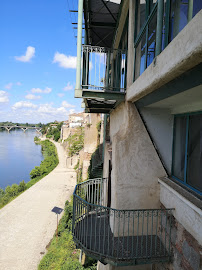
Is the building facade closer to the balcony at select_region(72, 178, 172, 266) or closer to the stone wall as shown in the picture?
the balcony at select_region(72, 178, 172, 266)

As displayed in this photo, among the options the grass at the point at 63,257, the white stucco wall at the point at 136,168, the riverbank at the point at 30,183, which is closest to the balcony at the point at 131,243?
the white stucco wall at the point at 136,168

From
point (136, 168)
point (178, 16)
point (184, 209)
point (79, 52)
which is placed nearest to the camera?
point (178, 16)

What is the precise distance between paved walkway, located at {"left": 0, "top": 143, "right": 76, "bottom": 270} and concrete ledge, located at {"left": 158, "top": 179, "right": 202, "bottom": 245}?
1081cm

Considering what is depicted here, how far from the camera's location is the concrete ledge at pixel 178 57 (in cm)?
180

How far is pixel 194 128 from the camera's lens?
3.58 meters

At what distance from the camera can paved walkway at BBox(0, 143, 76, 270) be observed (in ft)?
39.1

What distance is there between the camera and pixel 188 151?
148 inches

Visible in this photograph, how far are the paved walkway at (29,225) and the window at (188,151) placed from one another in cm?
1122

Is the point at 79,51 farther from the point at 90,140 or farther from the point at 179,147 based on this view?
the point at 90,140

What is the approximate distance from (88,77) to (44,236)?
13079 mm

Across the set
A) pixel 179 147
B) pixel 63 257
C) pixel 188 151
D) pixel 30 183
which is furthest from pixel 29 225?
pixel 188 151

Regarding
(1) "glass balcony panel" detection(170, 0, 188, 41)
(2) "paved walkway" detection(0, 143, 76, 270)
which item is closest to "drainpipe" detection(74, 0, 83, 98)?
(1) "glass balcony panel" detection(170, 0, 188, 41)

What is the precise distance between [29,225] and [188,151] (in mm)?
15698

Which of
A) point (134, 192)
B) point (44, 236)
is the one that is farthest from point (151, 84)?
point (44, 236)
